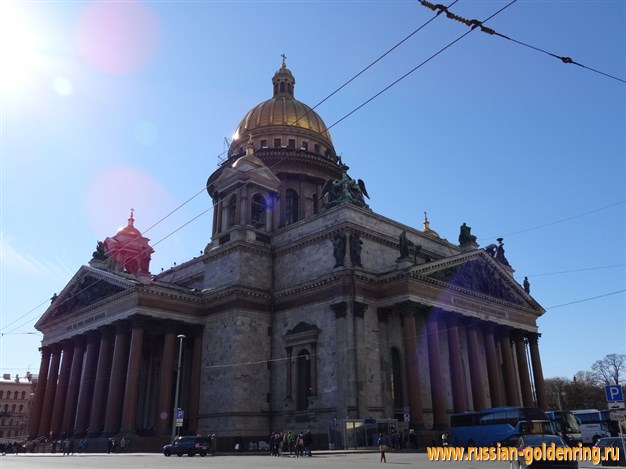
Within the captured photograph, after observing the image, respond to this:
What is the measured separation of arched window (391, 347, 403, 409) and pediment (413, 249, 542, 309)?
6.17m

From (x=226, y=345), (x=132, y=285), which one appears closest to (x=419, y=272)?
(x=226, y=345)

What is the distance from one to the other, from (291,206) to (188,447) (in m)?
29.4

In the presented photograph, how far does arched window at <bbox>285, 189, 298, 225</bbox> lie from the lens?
186ft

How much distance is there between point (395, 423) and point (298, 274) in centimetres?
1346

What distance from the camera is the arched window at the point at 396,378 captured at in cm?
3972

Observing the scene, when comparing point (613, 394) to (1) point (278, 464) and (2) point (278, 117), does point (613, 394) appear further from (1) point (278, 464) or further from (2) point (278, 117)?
(2) point (278, 117)

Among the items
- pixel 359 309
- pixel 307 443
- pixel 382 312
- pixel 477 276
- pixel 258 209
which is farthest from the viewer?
pixel 258 209

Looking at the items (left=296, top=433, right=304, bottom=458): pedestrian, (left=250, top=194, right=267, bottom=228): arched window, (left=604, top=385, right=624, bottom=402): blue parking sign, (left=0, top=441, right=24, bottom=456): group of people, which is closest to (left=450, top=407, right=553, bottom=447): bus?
(left=296, top=433, right=304, bottom=458): pedestrian

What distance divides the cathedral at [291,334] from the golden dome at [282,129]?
32.8 ft

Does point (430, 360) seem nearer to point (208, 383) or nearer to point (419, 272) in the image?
point (419, 272)

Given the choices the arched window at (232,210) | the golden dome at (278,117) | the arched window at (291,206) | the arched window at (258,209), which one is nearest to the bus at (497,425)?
the arched window at (258,209)

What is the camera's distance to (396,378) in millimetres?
40406

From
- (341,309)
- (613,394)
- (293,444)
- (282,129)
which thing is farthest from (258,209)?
(613,394)

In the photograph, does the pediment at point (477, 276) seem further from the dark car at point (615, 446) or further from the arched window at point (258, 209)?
the dark car at point (615, 446)
